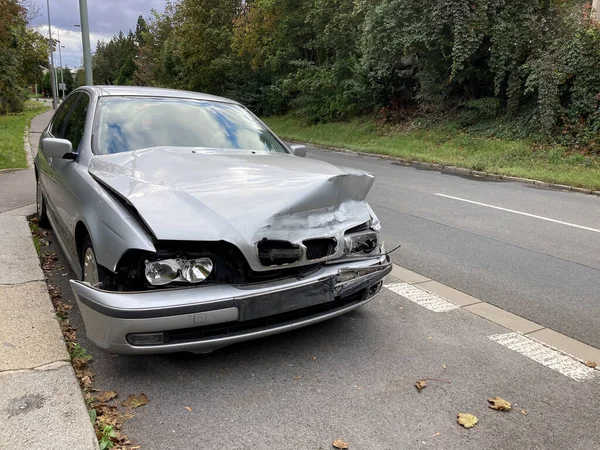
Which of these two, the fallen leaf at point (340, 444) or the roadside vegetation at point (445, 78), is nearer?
the fallen leaf at point (340, 444)

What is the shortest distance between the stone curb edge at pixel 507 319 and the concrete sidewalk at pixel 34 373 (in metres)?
3.11

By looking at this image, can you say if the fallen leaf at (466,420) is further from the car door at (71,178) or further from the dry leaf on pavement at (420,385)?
the car door at (71,178)

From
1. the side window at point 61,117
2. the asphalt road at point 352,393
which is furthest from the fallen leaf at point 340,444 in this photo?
the side window at point 61,117

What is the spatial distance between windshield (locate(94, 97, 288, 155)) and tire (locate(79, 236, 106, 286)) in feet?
2.91

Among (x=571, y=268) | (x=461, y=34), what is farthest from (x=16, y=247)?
(x=461, y=34)

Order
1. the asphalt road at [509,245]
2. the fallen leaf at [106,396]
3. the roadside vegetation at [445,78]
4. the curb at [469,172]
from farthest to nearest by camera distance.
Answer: the roadside vegetation at [445,78], the curb at [469,172], the asphalt road at [509,245], the fallen leaf at [106,396]

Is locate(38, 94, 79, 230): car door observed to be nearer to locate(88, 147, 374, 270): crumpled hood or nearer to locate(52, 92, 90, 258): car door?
locate(52, 92, 90, 258): car door

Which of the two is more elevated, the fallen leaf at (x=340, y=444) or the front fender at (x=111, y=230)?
the front fender at (x=111, y=230)

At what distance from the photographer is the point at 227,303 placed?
2.80m

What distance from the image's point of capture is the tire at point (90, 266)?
2.98 meters

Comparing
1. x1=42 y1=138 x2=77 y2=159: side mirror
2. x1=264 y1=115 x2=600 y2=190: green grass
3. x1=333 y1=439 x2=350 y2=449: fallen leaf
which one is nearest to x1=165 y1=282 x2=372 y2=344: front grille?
x1=333 y1=439 x2=350 y2=449: fallen leaf

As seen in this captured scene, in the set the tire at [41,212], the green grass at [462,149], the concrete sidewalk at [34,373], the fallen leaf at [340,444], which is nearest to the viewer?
the concrete sidewalk at [34,373]

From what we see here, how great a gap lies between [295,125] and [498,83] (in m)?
12.8

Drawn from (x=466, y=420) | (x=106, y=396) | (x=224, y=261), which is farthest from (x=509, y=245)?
(x=106, y=396)
